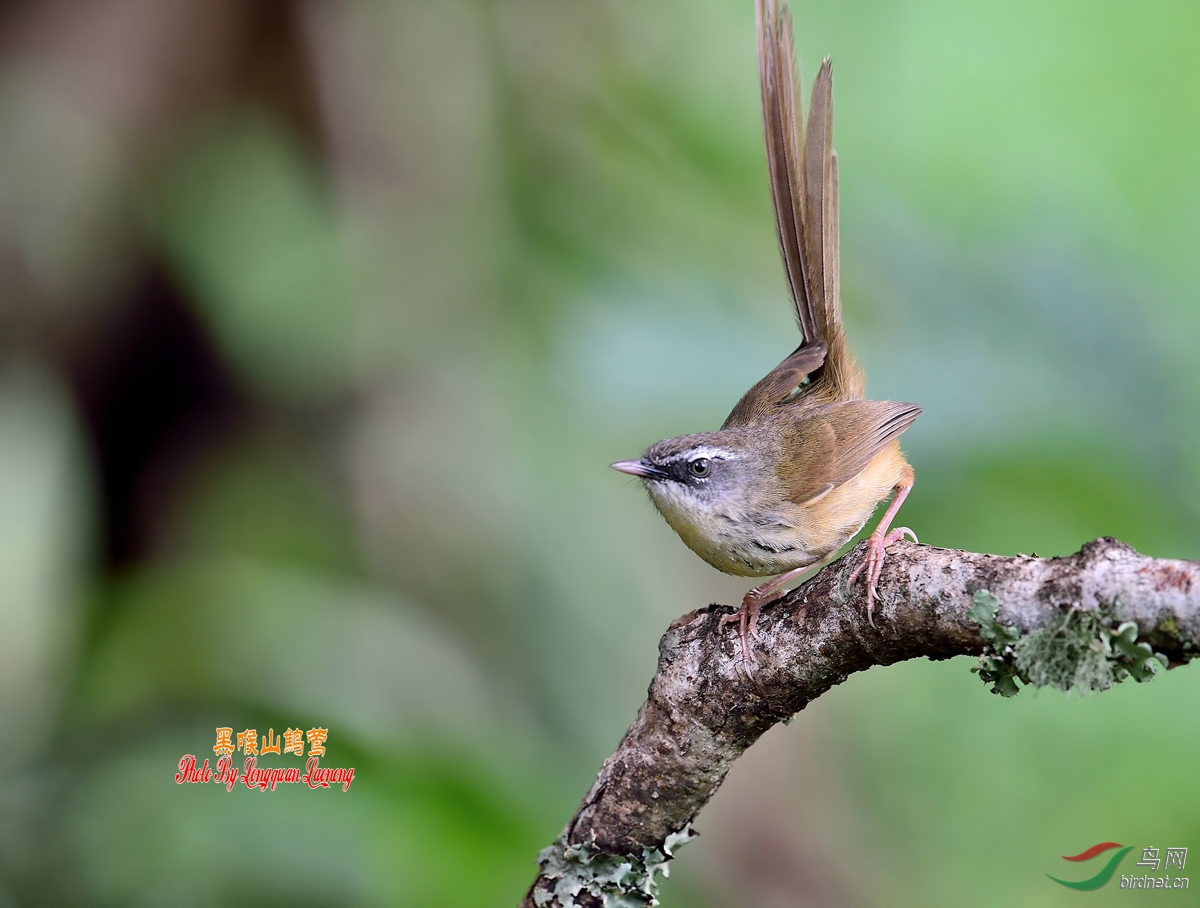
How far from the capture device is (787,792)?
13.2ft

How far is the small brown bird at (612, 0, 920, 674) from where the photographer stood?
2.72 metres

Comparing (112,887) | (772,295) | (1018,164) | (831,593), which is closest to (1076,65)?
(1018,164)

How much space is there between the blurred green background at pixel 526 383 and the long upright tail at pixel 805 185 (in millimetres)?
437

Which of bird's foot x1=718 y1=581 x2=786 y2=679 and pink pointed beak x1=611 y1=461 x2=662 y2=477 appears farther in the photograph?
pink pointed beak x1=611 y1=461 x2=662 y2=477

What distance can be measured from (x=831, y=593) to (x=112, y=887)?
2.30 meters

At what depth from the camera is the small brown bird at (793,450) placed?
272cm

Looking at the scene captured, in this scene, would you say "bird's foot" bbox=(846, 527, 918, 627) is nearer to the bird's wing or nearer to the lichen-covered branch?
the lichen-covered branch

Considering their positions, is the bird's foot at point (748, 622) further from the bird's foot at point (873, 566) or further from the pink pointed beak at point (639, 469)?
the pink pointed beak at point (639, 469)

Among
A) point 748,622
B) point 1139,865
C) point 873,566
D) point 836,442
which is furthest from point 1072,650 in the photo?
point 1139,865

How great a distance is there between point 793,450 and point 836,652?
3.68ft

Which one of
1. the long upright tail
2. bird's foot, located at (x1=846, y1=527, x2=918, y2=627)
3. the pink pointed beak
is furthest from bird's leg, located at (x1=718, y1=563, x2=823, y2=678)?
the long upright tail

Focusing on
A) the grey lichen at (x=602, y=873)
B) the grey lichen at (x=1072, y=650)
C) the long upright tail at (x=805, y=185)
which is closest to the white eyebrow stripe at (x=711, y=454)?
the long upright tail at (x=805, y=185)

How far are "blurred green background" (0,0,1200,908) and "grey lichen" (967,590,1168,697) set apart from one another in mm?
1587

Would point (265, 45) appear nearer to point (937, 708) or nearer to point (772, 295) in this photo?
point (772, 295)
